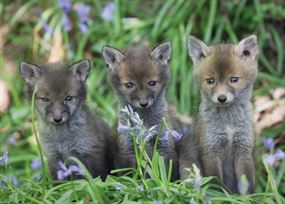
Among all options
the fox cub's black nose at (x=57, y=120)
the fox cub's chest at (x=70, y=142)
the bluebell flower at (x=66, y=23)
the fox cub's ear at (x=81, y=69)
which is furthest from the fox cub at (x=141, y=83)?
the bluebell flower at (x=66, y=23)

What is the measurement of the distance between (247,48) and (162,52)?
2.59ft

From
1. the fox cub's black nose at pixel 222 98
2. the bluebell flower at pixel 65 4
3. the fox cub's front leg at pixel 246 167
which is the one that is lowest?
the fox cub's front leg at pixel 246 167

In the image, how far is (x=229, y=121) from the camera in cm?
568

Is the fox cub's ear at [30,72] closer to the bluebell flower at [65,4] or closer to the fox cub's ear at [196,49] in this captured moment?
the fox cub's ear at [196,49]

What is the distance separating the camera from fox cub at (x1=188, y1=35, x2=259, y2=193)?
5.57 m

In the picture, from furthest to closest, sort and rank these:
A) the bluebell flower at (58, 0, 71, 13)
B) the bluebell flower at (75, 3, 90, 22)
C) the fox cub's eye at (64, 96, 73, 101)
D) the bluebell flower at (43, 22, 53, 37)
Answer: the bluebell flower at (43, 22, 53, 37), the bluebell flower at (58, 0, 71, 13), the bluebell flower at (75, 3, 90, 22), the fox cub's eye at (64, 96, 73, 101)

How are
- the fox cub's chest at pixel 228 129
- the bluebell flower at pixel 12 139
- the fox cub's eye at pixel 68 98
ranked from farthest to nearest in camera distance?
the bluebell flower at pixel 12 139
the fox cub's eye at pixel 68 98
the fox cub's chest at pixel 228 129

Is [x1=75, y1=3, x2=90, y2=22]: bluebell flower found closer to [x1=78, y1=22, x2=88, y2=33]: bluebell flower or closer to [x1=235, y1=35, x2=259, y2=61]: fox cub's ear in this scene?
[x1=78, y1=22, x2=88, y2=33]: bluebell flower

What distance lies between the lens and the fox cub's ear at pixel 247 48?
569 centimetres

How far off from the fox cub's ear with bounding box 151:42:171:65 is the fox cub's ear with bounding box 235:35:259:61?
668mm

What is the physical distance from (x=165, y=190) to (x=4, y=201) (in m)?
1.38

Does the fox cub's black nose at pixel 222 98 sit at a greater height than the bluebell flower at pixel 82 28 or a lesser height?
lesser

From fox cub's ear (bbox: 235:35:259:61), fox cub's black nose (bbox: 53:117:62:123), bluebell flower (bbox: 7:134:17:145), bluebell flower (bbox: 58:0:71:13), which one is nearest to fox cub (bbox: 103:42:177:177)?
fox cub's black nose (bbox: 53:117:62:123)

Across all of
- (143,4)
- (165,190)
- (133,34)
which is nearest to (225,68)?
(165,190)
